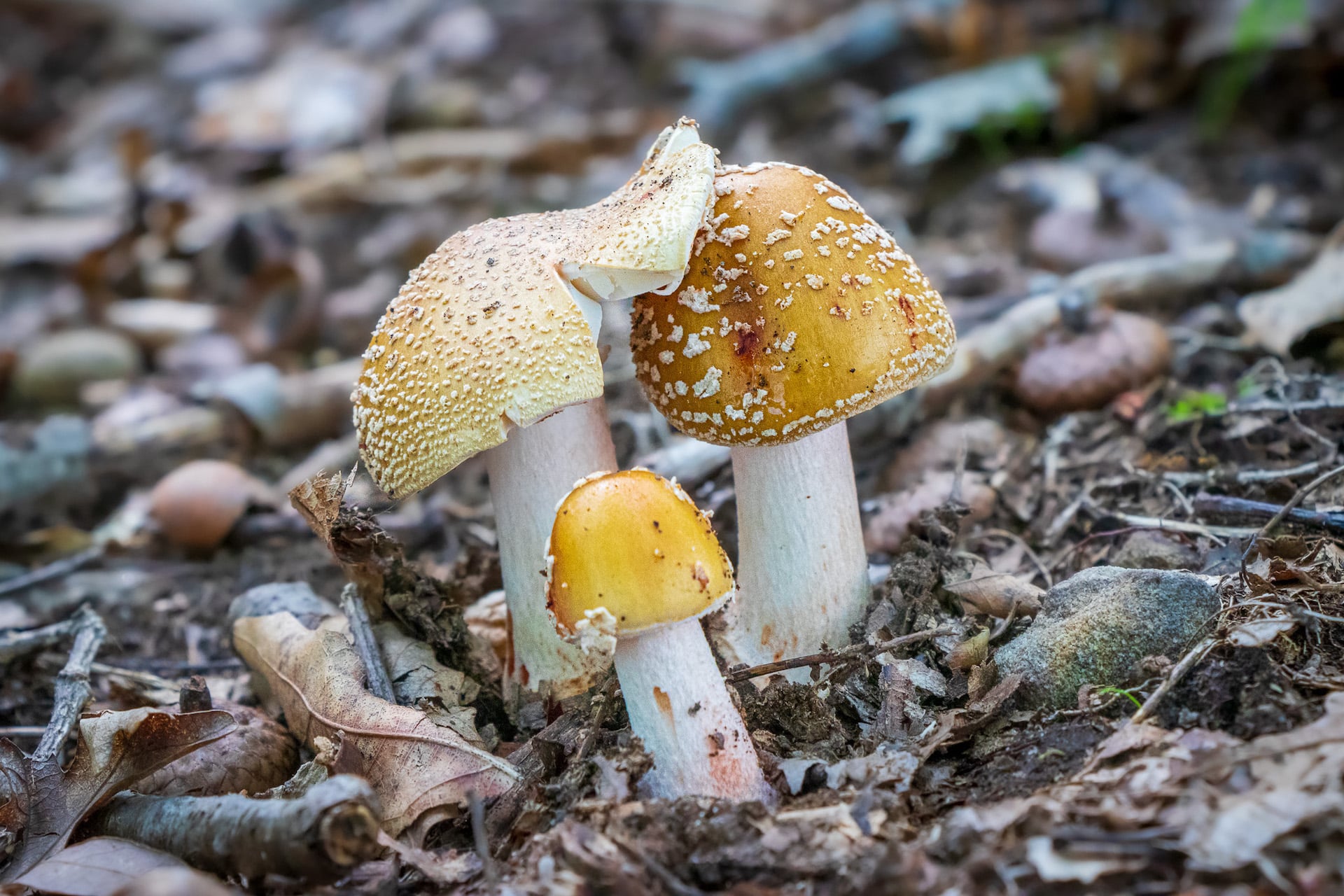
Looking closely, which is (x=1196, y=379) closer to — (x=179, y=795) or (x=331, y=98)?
(x=179, y=795)

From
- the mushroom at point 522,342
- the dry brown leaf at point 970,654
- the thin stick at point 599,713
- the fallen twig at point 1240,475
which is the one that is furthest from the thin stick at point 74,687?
the fallen twig at point 1240,475

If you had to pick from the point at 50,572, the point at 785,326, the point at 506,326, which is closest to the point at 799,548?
the point at 785,326

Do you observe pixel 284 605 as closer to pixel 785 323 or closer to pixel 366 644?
pixel 366 644

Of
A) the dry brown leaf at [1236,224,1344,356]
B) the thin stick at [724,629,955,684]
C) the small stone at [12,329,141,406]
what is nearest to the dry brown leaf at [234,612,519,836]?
the thin stick at [724,629,955,684]

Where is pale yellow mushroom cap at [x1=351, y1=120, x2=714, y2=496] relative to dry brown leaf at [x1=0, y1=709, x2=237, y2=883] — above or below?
above

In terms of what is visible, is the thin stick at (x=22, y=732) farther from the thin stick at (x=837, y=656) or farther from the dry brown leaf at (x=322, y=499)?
the thin stick at (x=837, y=656)

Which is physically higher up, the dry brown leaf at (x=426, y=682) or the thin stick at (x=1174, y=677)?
the dry brown leaf at (x=426, y=682)

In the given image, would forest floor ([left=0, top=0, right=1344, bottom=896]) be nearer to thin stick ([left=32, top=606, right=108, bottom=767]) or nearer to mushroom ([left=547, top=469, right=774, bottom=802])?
thin stick ([left=32, top=606, right=108, bottom=767])
